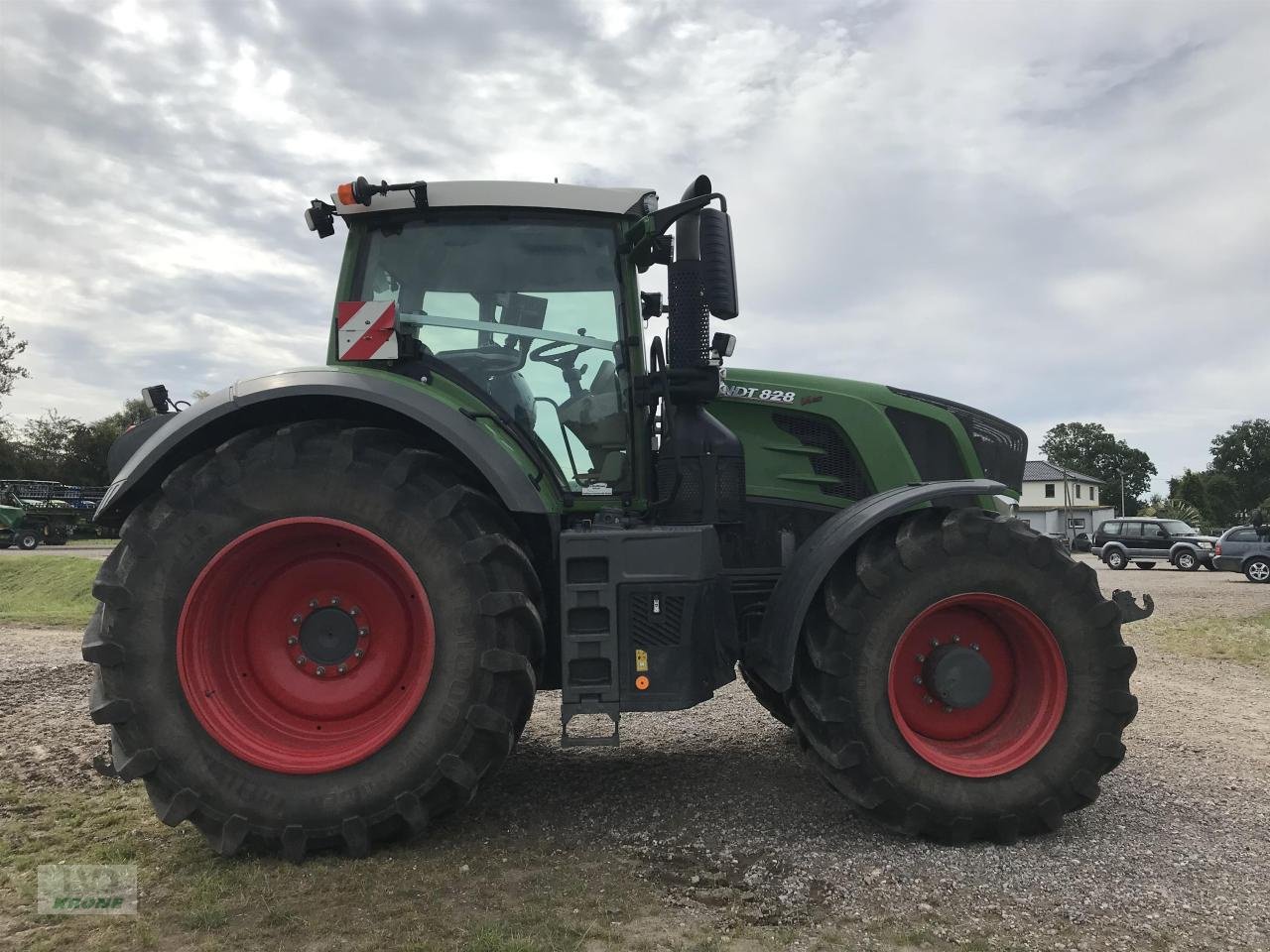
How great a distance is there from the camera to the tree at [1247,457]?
77.1m

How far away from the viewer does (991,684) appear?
3.54 m

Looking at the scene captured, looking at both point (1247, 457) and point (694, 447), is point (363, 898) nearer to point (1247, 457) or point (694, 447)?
point (694, 447)

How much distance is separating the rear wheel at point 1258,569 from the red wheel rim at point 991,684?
68.2ft

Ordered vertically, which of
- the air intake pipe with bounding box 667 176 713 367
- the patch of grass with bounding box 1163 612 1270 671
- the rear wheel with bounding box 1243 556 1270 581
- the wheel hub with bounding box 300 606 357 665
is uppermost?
the air intake pipe with bounding box 667 176 713 367

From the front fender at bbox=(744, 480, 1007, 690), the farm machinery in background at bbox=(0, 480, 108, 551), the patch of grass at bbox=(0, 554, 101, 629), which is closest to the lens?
the front fender at bbox=(744, 480, 1007, 690)

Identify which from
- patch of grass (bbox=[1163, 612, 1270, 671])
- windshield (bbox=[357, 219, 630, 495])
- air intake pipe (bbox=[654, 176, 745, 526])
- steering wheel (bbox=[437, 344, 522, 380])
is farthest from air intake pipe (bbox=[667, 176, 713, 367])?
patch of grass (bbox=[1163, 612, 1270, 671])

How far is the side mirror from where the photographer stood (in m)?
3.40

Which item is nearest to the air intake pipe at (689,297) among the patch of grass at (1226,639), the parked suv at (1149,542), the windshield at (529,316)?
the windshield at (529,316)

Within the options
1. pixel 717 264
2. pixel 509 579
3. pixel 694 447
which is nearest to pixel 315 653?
pixel 509 579

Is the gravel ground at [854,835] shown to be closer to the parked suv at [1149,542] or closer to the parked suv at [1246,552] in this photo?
the parked suv at [1246,552]

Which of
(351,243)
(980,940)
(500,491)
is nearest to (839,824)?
(980,940)

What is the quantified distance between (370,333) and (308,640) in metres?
1.32

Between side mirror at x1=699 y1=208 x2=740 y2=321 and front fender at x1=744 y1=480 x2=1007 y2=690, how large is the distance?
100cm

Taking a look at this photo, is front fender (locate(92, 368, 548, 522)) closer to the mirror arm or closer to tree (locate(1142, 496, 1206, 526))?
the mirror arm
